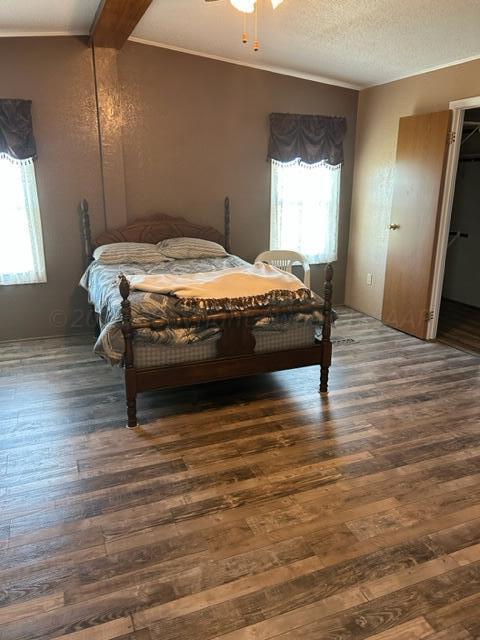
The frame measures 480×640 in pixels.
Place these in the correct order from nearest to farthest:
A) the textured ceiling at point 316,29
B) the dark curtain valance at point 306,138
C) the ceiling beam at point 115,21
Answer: the ceiling beam at point 115,21 < the textured ceiling at point 316,29 < the dark curtain valance at point 306,138

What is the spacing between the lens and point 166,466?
245 centimetres

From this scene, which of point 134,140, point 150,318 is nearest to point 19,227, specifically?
point 134,140

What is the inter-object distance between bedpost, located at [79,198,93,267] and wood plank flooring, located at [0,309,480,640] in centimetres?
134

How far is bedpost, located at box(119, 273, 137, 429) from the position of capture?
2.62 meters

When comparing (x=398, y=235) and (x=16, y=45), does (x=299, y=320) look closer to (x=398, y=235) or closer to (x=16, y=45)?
(x=398, y=235)

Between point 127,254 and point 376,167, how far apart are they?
270cm

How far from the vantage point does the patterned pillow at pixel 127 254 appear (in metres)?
3.96

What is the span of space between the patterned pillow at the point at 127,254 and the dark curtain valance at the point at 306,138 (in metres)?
1.61

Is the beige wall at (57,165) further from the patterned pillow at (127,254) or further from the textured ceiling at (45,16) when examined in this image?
the patterned pillow at (127,254)

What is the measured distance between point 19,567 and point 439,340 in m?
3.78

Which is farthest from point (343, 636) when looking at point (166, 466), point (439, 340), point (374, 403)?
point (439, 340)

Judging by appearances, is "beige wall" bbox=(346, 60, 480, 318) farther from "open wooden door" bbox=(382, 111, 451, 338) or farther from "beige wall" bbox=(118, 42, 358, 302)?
"beige wall" bbox=(118, 42, 358, 302)

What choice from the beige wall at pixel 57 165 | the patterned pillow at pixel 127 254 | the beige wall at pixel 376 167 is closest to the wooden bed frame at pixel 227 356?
the patterned pillow at pixel 127 254

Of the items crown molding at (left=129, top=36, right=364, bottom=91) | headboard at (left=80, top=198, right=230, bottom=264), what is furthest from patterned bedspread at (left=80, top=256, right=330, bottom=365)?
crown molding at (left=129, top=36, right=364, bottom=91)
